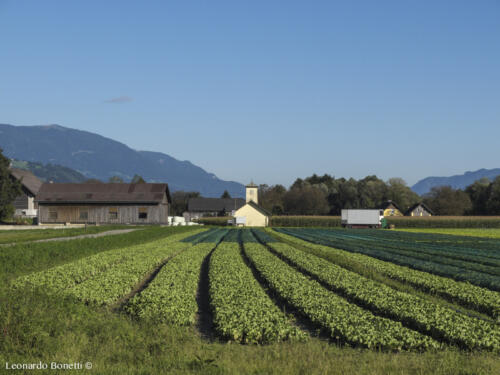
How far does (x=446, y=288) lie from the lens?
20047 mm

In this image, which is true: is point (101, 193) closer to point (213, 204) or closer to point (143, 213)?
point (143, 213)

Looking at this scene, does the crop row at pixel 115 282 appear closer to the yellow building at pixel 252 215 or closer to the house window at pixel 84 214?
the house window at pixel 84 214

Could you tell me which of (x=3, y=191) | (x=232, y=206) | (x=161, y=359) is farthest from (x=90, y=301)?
(x=232, y=206)

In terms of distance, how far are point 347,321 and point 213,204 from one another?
530 ft

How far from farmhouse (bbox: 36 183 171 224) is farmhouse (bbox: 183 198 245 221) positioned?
8128 centimetres

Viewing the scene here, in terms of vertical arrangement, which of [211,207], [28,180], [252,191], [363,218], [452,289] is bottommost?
[452,289]

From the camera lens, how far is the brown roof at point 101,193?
84.4m

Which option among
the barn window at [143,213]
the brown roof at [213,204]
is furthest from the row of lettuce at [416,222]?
the brown roof at [213,204]

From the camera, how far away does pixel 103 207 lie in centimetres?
8481

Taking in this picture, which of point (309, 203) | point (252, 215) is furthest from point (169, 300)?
point (309, 203)

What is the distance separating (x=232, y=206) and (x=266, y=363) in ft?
529

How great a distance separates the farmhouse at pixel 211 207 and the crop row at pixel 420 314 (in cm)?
14677

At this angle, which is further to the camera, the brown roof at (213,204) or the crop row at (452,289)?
the brown roof at (213,204)

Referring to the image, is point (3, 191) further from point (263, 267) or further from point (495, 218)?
point (495, 218)
